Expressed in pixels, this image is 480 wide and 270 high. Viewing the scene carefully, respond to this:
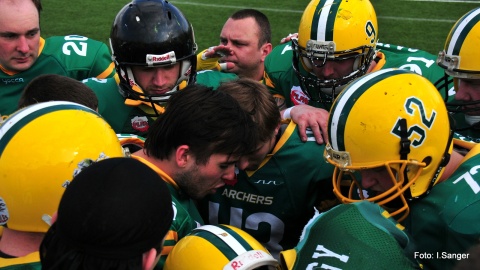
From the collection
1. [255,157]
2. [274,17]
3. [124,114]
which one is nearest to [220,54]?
[124,114]

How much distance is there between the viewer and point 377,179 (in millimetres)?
2689

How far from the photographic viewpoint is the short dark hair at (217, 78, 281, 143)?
9.90 ft

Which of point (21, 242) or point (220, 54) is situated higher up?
point (21, 242)

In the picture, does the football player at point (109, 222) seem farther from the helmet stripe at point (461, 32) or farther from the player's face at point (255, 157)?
the helmet stripe at point (461, 32)

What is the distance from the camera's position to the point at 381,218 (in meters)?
2.20

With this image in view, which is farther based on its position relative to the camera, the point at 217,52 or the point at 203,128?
the point at 217,52

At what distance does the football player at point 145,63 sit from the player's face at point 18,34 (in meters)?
0.75

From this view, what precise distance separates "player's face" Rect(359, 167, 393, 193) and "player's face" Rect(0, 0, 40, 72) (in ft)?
8.65

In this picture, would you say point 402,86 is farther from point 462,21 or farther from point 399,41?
point 399,41

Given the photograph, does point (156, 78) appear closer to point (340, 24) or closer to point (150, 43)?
point (150, 43)

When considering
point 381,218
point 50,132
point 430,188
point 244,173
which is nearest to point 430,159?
point 430,188

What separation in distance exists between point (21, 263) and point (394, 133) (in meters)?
1.52

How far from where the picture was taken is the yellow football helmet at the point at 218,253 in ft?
6.97

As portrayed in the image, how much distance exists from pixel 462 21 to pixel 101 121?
207 cm
